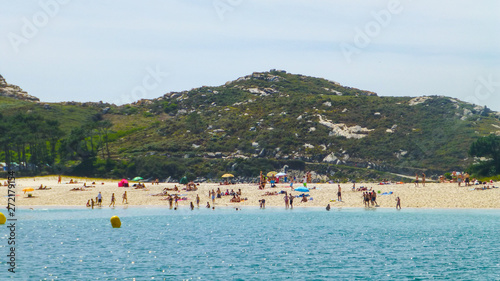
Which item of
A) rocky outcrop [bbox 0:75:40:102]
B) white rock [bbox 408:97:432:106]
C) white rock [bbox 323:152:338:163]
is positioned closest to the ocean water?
white rock [bbox 323:152:338:163]

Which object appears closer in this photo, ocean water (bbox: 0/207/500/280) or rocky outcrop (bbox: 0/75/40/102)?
ocean water (bbox: 0/207/500/280)

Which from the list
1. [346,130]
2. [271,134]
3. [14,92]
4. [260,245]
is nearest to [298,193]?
[260,245]

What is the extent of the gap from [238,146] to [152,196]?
45889mm

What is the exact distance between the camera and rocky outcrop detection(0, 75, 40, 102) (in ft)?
540

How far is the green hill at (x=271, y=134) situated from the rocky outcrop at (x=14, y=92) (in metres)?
13.2

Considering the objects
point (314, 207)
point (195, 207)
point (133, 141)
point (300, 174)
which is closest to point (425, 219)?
point (314, 207)

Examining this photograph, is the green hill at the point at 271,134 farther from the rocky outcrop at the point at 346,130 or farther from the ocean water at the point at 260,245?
the ocean water at the point at 260,245

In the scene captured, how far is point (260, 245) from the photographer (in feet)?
113

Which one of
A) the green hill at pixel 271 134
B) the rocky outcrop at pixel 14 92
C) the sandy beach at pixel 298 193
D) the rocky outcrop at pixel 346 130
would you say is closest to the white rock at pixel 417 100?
the green hill at pixel 271 134

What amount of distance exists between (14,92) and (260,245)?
152371 millimetres

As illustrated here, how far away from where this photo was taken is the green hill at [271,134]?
308 ft

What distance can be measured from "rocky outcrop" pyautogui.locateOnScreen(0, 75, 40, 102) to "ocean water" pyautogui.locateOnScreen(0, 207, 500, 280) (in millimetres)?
122159

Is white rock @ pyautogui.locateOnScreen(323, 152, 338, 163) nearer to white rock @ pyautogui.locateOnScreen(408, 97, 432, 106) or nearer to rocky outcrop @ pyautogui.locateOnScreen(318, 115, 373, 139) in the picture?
rocky outcrop @ pyautogui.locateOnScreen(318, 115, 373, 139)

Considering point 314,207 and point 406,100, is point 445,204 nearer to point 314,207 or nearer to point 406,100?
point 314,207
